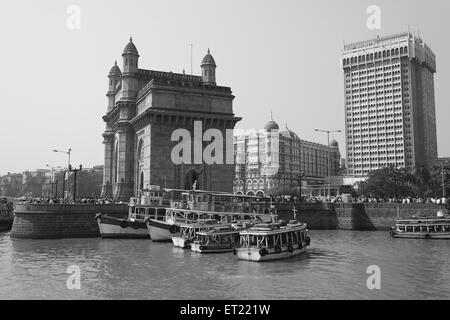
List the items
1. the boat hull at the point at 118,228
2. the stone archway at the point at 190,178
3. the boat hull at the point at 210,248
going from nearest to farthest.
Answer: the boat hull at the point at 210,248 < the boat hull at the point at 118,228 < the stone archway at the point at 190,178

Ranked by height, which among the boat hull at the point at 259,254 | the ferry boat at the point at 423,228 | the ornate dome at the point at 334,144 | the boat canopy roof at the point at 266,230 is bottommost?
the boat hull at the point at 259,254

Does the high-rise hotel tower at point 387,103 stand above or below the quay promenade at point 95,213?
above

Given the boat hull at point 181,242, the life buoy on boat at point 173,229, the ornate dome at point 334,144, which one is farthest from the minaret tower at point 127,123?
the ornate dome at point 334,144

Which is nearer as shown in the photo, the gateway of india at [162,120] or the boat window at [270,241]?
the boat window at [270,241]

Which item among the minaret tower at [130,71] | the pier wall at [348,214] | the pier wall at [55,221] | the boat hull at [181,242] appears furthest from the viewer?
the minaret tower at [130,71]

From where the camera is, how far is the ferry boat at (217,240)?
38625 millimetres

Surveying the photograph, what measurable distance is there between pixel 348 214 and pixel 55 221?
133 feet

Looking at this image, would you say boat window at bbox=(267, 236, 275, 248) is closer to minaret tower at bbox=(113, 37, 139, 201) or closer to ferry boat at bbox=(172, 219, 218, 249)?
ferry boat at bbox=(172, 219, 218, 249)

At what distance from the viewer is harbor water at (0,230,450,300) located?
23.9m

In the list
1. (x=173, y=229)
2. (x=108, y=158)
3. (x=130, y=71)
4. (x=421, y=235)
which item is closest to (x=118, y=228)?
(x=173, y=229)

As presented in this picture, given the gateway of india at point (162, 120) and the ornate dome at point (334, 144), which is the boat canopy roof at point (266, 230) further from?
the ornate dome at point (334, 144)

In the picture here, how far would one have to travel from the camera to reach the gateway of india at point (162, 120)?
5928cm

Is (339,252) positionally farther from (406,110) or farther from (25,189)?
(25,189)
